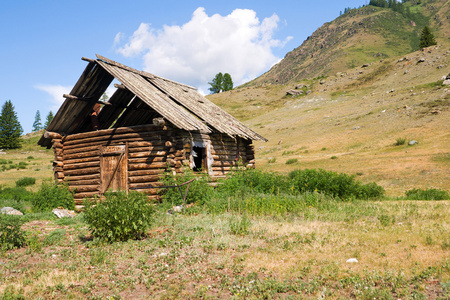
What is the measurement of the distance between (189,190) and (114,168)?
3.97 m

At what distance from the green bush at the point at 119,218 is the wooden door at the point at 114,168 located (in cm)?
613

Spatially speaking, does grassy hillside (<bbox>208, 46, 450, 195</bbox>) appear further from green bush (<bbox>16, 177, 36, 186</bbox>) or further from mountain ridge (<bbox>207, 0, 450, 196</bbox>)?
green bush (<bbox>16, 177, 36, 186</bbox>)

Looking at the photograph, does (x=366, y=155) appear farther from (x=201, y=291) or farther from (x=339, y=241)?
(x=201, y=291)

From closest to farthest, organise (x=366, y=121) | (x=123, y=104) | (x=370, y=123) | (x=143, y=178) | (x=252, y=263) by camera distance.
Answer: (x=252, y=263), (x=143, y=178), (x=123, y=104), (x=370, y=123), (x=366, y=121)

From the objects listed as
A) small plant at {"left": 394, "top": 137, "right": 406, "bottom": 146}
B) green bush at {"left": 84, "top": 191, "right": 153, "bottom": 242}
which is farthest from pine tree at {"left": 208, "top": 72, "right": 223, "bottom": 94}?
green bush at {"left": 84, "top": 191, "right": 153, "bottom": 242}

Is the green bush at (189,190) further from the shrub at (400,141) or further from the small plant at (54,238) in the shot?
the shrub at (400,141)

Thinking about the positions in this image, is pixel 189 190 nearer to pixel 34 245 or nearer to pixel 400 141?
pixel 34 245

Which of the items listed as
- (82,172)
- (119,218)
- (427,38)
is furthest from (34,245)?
(427,38)

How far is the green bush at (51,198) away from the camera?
46.5 ft

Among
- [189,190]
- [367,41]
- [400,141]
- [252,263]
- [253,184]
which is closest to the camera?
[252,263]

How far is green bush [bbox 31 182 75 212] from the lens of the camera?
14.2 m

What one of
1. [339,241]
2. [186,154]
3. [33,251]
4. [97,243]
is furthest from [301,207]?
[33,251]

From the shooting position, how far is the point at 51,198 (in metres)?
14.5

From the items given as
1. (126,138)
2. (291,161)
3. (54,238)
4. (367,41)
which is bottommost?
(54,238)
